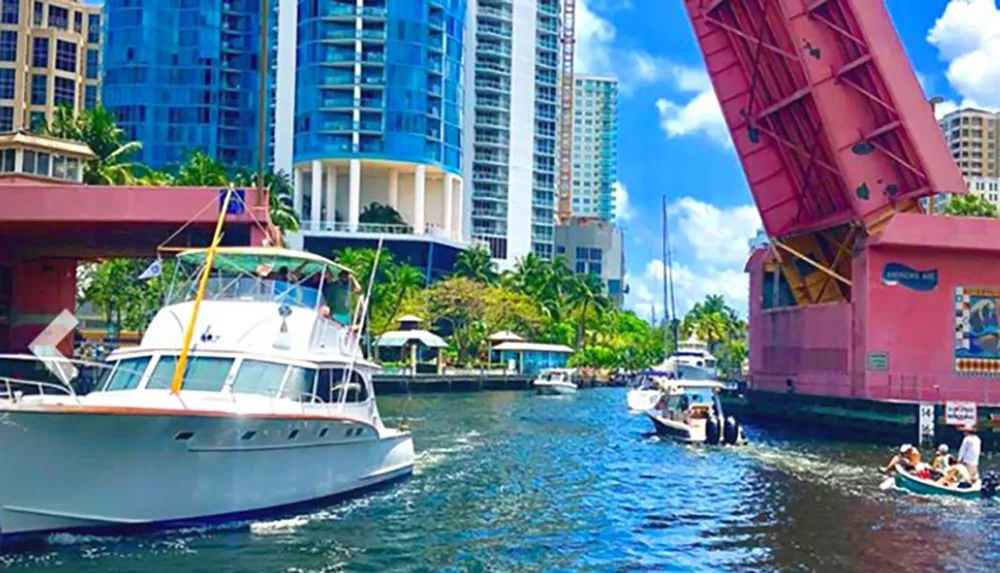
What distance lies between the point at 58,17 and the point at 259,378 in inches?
3754

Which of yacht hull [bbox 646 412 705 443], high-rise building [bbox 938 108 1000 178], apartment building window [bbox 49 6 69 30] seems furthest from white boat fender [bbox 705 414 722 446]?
high-rise building [bbox 938 108 1000 178]

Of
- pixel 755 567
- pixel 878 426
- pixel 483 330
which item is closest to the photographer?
Result: pixel 755 567

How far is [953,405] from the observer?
3531 centimetres

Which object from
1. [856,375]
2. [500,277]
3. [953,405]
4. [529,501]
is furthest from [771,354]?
[500,277]

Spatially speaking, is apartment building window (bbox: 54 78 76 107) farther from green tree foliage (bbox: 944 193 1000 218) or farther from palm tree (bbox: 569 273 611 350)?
green tree foliage (bbox: 944 193 1000 218)

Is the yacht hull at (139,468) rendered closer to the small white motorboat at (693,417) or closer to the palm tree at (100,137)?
the small white motorboat at (693,417)

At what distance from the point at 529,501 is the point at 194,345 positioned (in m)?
8.12

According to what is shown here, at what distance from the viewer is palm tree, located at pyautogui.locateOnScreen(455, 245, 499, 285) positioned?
3844 inches

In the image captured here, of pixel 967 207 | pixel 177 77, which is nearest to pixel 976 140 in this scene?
pixel 177 77

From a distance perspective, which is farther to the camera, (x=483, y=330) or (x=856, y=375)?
(x=483, y=330)

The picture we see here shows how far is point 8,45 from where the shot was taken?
98.2 m

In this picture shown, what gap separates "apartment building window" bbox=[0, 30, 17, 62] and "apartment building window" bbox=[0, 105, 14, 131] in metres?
4.38

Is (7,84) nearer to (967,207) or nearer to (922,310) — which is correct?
(967,207)

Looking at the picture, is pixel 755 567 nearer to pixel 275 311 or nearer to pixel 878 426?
pixel 275 311
